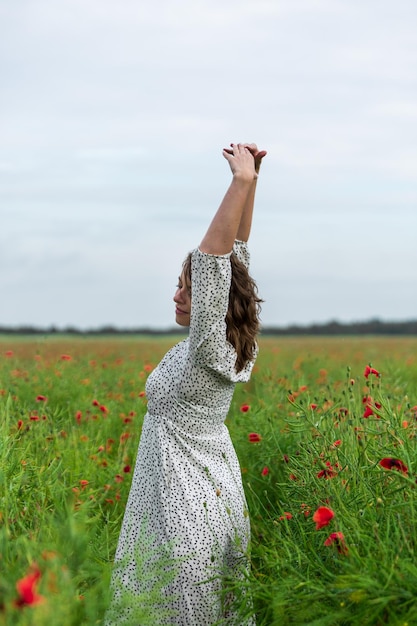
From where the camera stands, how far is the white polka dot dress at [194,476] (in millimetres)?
2930

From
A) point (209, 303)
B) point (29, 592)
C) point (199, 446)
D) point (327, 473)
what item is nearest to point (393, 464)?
point (327, 473)

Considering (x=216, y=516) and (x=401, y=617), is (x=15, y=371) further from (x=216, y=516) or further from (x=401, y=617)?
(x=401, y=617)

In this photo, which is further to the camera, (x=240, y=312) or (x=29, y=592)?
(x=240, y=312)

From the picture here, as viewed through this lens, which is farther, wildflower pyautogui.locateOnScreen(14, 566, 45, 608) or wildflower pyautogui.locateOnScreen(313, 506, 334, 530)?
wildflower pyautogui.locateOnScreen(313, 506, 334, 530)

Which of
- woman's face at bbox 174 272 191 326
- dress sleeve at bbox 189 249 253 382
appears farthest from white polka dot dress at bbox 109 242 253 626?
woman's face at bbox 174 272 191 326

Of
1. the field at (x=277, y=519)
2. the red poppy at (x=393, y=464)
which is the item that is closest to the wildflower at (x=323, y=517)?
the field at (x=277, y=519)

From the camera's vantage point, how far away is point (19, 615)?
204cm

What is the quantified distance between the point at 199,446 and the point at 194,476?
0.41 ft

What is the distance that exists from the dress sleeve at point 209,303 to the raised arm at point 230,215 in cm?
4

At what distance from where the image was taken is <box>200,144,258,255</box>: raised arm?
285cm

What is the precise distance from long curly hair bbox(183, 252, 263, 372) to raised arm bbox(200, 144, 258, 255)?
20cm

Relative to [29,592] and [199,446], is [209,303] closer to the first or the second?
[199,446]

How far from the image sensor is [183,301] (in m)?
3.21

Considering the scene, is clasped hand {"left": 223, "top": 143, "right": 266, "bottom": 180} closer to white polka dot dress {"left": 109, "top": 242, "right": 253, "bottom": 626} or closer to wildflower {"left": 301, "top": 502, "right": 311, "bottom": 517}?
white polka dot dress {"left": 109, "top": 242, "right": 253, "bottom": 626}
